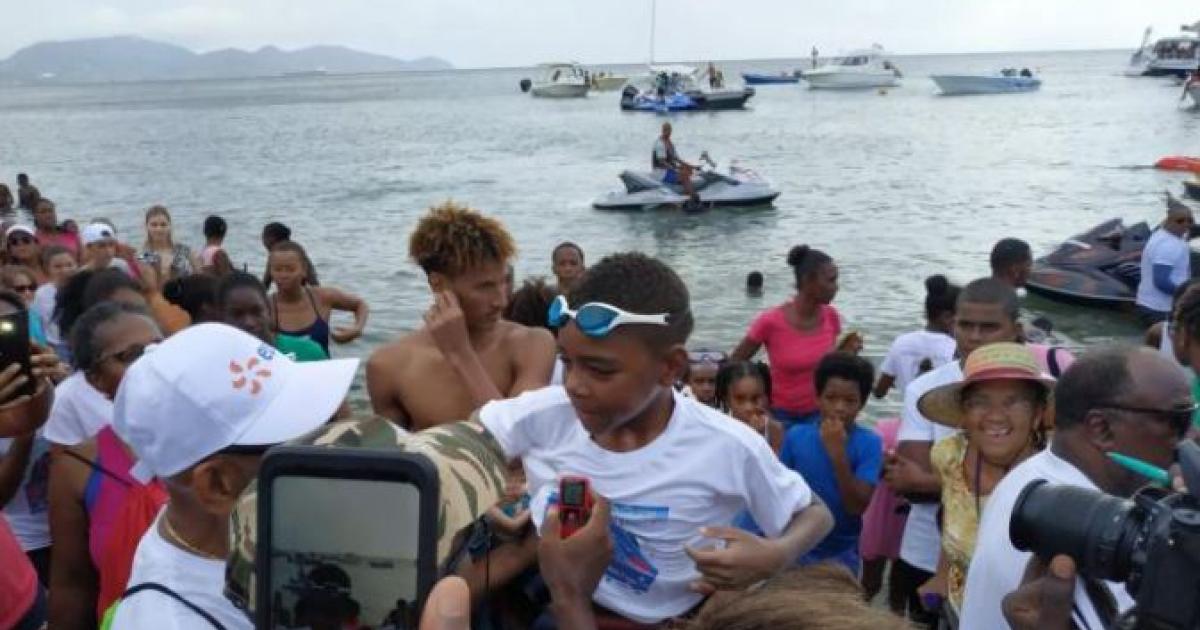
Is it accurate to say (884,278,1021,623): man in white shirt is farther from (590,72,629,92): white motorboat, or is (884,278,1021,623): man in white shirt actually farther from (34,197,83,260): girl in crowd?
(590,72,629,92): white motorboat

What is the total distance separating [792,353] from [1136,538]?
4977 millimetres

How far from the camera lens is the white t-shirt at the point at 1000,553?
2.65m

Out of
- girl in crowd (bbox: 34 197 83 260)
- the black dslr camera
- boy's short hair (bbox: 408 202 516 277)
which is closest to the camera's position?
the black dslr camera

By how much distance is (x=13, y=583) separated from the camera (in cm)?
296

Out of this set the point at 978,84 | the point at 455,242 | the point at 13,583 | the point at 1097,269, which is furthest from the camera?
the point at 978,84

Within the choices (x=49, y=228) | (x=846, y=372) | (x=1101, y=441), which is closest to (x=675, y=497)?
(x=1101, y=441)

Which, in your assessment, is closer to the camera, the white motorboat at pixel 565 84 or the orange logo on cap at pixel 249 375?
the orange logo on cap at pixel 249 375

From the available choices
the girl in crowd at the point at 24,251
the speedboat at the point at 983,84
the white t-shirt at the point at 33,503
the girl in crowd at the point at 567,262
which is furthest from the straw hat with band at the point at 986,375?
the speedboat at the point at 983,84

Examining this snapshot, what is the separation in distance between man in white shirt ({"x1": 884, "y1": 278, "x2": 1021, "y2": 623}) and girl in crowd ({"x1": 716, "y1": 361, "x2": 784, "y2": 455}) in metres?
0.68

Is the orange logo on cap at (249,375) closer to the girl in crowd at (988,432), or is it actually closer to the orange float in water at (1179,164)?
the girl in crowd at (988,432)

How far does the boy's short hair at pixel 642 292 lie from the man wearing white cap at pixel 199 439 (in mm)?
784

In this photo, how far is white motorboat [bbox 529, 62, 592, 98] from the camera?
108m

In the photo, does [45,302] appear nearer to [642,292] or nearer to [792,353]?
[792,353]

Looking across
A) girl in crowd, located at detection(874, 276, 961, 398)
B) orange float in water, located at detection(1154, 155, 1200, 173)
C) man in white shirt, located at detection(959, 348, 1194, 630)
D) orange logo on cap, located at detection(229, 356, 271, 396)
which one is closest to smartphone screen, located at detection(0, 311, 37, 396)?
orange logo on cap, located at detection(229, 356, 271, 396)
